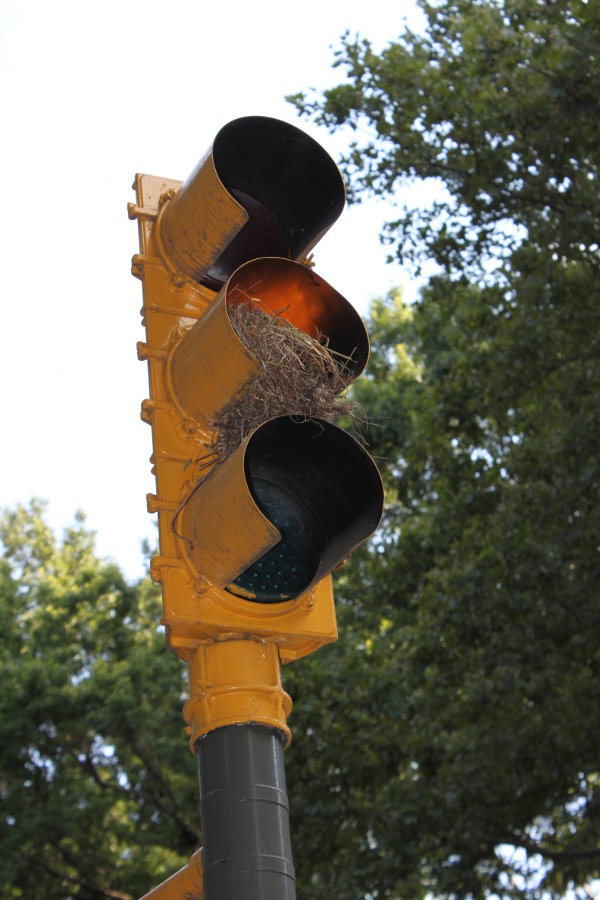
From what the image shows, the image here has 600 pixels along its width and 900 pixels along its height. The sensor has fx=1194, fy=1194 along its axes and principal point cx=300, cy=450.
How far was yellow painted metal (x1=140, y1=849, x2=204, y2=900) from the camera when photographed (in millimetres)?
2949

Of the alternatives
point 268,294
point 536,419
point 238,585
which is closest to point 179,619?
point 238,585

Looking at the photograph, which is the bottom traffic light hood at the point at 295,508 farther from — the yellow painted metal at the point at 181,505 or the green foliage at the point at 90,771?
the green foliage at the point at 90,771

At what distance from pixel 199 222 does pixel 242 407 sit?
574mm

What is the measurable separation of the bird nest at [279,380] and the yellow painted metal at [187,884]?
1.04 metres

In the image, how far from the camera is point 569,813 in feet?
50.2

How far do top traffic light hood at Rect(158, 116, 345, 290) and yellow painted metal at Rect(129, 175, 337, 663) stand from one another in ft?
0.29

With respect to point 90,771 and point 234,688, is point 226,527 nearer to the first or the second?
point 234,688

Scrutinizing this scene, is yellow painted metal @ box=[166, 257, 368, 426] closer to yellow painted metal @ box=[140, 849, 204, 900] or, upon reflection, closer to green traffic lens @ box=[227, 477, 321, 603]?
green traffic lens @ box=[227, 477, 321, 603]

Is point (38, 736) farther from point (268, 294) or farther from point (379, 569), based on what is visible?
point (268, 294)

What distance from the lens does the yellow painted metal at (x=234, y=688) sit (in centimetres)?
293

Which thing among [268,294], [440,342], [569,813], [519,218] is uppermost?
[440,342]

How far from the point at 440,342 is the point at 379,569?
805 centimetres

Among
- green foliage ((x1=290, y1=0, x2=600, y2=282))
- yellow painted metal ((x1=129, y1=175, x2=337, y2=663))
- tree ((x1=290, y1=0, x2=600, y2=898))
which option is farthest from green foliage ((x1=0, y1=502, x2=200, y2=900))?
yellow painted metal ((x1=129, y1=175, x2=337, y2=663))

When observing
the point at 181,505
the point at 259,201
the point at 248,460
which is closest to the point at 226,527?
the point at 248,460
